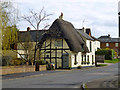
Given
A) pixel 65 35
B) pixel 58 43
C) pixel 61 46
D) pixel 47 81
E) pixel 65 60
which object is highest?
pixel 65 35

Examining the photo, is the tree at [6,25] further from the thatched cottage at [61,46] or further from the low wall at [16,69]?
the thatched cottage at [61,46]

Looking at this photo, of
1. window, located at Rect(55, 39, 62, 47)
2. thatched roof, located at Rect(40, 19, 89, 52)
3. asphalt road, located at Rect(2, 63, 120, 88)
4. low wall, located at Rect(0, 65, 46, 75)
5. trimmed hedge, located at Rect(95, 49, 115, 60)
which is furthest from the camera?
trimmed hedge, located at Rect(95, 49, 115, 60)

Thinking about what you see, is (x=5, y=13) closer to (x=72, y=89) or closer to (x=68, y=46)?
(x=72, y=89)

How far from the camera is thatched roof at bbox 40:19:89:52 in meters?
39.2

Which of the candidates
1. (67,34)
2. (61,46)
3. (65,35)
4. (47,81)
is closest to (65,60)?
(61,46)

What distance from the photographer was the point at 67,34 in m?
40.0

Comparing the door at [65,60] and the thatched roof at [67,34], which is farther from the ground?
the thatched roof at [67,34]

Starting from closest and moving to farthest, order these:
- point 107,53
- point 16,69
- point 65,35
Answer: point 16,69
point 65,35
point 107,53

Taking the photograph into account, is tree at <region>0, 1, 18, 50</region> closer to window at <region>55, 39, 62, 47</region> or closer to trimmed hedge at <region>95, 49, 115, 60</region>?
window at <region>55, 39, 62, 47</region>

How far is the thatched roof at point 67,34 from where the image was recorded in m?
39.2

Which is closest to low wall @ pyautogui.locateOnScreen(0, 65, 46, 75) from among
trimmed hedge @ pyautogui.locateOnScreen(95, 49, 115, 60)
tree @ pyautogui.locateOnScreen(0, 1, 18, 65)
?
Result: tree @ pyautogui.locateOnScreen(0, 1, 18, 65)

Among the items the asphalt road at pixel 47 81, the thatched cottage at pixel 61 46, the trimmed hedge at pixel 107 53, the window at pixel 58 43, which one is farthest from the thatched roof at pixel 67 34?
the trimmed hedge at pixel 107 53

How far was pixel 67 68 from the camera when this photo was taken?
3925 cm

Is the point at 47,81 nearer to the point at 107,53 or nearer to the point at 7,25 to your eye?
the point at 7,25
